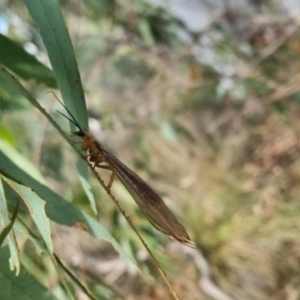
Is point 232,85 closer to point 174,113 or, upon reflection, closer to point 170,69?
point 174,113

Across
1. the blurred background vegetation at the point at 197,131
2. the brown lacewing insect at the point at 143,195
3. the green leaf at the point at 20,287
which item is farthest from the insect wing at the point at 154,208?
the blurred background vegetation at the point at 197,131

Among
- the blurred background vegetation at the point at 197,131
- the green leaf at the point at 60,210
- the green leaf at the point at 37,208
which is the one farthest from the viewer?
the blurred background vegetation at the point at 197,131

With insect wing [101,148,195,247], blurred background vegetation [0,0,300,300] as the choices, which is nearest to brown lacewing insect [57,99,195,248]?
insect wing [101,148,195,247]

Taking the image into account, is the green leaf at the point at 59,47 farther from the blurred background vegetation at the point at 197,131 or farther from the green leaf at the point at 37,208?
the blurred background vegetation at the point at 197,131

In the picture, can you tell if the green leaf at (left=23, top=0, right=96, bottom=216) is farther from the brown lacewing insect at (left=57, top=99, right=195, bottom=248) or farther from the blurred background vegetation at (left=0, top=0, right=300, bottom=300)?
the blurred background vegetation at (left=0, top=0, right=300, bottom=300)

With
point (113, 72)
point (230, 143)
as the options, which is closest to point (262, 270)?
point (230, 143)

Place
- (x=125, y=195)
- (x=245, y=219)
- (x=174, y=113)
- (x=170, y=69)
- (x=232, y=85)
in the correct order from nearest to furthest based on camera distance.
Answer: (x=125, y=195)
(x=232, y=85)
(x=174, y=113)
(x=170, y=69)
(x=245, y=219)
